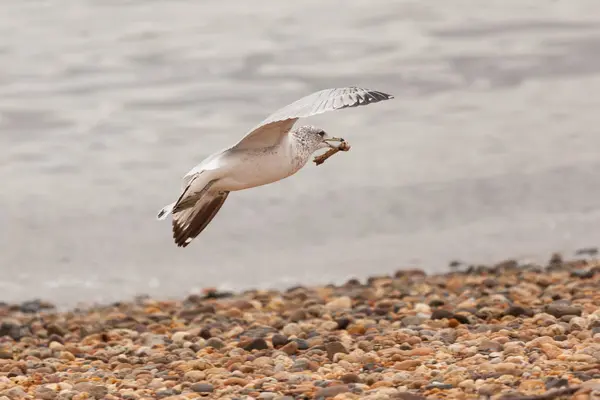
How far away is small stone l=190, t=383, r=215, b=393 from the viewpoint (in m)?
6.55

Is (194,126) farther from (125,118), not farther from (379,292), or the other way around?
(379,292)

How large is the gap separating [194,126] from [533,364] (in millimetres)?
9540

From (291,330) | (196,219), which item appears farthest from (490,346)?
(196,219)

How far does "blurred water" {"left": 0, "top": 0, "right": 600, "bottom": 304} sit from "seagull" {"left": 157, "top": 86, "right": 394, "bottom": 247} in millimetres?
3183

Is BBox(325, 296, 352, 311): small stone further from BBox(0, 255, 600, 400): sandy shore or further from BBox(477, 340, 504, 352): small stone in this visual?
BBox(477, 340, 504, 352): small stone

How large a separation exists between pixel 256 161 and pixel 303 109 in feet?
1.93

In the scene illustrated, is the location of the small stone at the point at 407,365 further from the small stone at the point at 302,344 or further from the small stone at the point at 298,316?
the small stone at the point at 298,316

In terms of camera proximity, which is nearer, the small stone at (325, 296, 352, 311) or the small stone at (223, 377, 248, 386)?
the small stone at (223, 377, 248, 386)

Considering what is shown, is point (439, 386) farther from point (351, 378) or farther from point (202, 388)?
point (202, 388)

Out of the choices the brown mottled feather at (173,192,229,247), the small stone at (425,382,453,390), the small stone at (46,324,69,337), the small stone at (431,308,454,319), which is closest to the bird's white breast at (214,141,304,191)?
the brown mottled feather at (173,192,229,247)

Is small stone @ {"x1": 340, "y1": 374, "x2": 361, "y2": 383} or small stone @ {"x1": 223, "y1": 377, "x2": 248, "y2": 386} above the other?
small stone @ {"x1": 223, "y1": 377, "x2": 248, "y2": 386}

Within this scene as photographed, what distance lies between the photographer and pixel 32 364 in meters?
7.68

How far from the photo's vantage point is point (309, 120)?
14.4m

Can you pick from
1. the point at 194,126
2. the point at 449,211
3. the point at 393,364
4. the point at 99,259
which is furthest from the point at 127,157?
the point at 393,364
